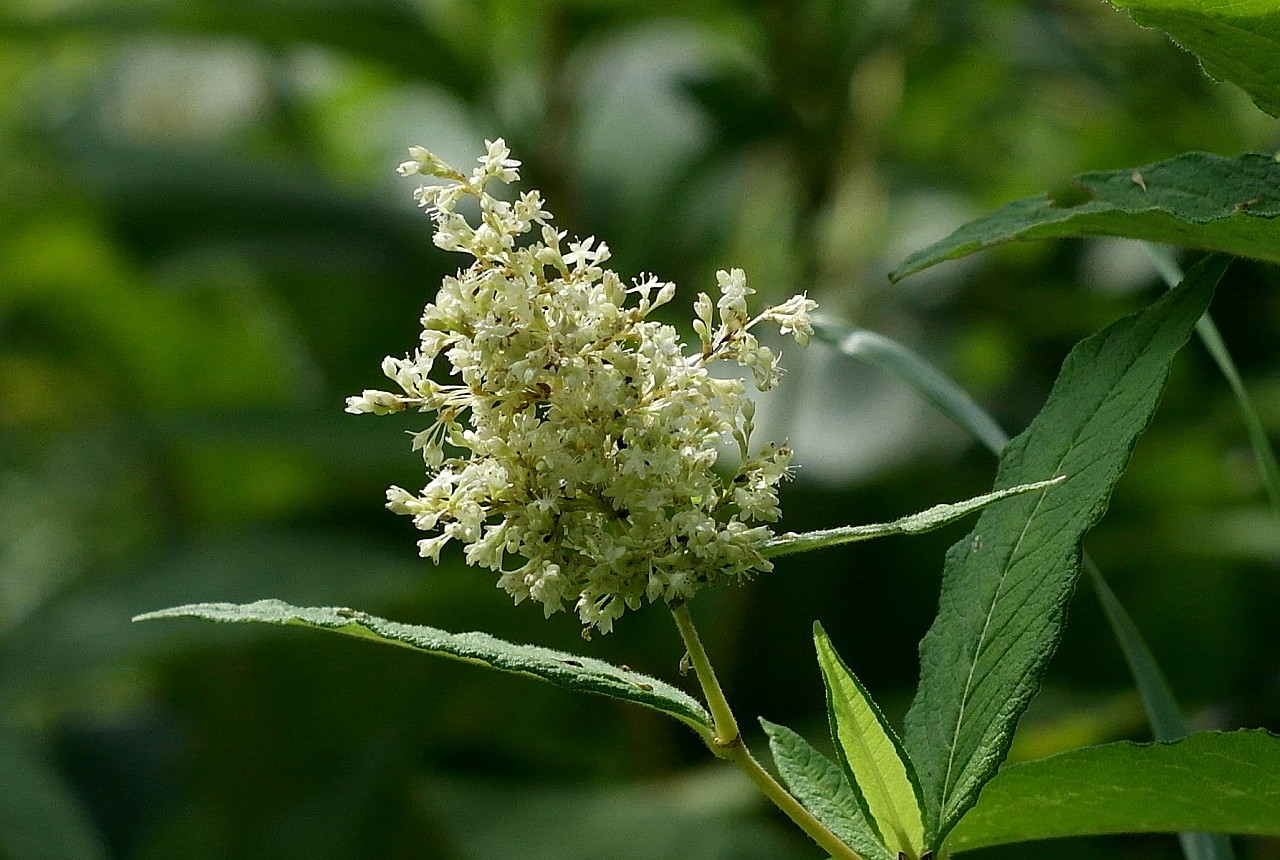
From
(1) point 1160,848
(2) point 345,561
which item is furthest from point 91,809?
(1) point 1160,848

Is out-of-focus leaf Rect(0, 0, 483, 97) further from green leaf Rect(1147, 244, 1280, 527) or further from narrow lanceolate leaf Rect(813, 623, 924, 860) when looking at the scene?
narrow lanceolate leaf Rect(813, 623, 924, 860)

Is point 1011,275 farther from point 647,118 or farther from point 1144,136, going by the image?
point 647,118

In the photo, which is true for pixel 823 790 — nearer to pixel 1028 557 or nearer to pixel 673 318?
pixel 1028 557

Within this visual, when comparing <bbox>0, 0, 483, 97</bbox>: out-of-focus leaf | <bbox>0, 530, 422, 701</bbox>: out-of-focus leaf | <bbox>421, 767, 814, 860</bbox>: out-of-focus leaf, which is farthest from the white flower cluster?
<bbox>0, 0, 483, 97</bbox>: out-of-focus leaf

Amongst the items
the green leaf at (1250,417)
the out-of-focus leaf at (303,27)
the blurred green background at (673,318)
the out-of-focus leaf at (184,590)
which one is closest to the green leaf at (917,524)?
the green leaf at (1250,417)

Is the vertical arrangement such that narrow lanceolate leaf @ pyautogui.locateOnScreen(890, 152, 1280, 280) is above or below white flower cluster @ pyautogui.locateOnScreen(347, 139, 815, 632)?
above

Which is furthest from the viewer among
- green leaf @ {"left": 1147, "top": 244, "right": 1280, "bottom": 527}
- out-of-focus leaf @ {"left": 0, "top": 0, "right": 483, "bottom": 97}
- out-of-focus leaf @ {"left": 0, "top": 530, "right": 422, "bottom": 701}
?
out-of-focus leaf @ {"left": 0, "top": 0, "right": 483, "bottom": 97}

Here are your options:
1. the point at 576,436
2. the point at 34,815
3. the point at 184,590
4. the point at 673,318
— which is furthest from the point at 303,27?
the point at 576,436
